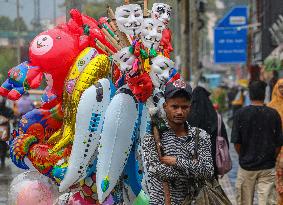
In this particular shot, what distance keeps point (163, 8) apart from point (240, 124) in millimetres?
3104

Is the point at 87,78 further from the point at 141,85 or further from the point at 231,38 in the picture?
the point at 231,38

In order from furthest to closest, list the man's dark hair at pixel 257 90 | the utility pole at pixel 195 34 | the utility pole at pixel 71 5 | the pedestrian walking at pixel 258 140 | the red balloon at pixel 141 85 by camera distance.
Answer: the utility pole at pixel 195 34
the pedestrian walking at pixel 258 140
the man's dark hair at pixel 257 90
the utility pole at pixel 71 5
the red balloon at pixel 141 85

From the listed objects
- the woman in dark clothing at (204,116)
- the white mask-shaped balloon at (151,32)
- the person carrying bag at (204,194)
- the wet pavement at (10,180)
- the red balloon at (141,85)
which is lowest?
the wet pavement at (10,180)

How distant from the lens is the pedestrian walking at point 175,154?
274 inches

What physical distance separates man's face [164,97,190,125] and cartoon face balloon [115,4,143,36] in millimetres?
872

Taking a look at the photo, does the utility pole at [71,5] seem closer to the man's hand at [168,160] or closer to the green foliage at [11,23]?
the green foliage at [11,23]

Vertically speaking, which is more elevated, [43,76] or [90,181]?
[43,76]

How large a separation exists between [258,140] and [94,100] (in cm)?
318

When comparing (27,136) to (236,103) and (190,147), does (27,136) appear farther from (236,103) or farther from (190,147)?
(236,103)

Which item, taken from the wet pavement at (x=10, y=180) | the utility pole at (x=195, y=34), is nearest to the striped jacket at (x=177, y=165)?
the wet pavement at (x=10, y=180)

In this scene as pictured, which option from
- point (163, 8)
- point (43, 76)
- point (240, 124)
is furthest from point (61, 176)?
point (240, 124)

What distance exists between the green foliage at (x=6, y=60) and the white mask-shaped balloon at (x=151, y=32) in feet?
10.5

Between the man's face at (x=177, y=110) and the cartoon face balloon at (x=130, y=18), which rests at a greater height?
the cartoon face balloon at (x=130, y=18)

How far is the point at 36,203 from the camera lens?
9219 mm
